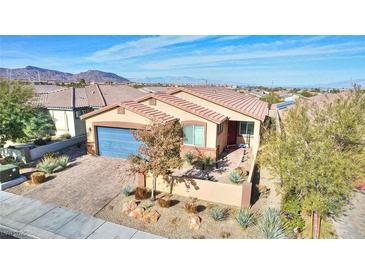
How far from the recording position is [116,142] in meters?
19.1

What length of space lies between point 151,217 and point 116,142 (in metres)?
9.47

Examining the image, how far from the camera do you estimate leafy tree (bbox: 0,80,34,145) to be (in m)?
16.4

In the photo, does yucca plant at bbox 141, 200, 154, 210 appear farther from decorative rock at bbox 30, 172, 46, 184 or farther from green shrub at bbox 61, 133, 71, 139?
green shrub at bbox 61, 133, 71, 139

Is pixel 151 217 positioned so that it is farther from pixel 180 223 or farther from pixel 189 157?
pixel 189 157

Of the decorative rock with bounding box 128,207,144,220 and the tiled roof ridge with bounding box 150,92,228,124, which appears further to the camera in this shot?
the tiled roof ridge with bounding box 150,92,228,124

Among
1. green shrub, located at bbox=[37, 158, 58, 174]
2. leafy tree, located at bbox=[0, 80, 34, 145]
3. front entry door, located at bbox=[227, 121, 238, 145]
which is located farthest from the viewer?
front entry door, located at bbox=[227, 121, 238, 145]

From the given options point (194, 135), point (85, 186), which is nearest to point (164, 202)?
point (85, 186)

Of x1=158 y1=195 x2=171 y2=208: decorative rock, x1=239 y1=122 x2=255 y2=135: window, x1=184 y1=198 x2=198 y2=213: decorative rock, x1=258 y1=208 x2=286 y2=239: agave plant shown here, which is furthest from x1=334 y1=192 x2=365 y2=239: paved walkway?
x1=239 y1=122 x2=255 y2=135: window

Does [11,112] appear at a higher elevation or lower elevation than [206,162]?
higher

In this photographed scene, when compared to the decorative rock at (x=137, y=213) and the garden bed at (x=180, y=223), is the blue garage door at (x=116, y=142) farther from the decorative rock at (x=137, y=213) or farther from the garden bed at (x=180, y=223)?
the decorative rock at (x=137, y=213)

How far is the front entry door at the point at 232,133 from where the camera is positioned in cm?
2181

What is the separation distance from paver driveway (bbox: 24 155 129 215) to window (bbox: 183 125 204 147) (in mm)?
4889

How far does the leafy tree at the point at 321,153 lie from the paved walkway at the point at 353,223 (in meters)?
1.93

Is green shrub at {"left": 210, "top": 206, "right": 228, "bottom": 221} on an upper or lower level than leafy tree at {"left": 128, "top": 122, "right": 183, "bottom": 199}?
lower
